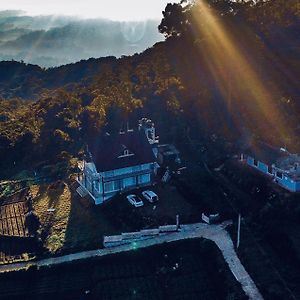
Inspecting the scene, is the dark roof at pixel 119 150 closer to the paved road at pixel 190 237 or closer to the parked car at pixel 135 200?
the parked car at pixel 135 200

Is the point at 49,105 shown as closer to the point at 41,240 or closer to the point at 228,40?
the point at 228,40

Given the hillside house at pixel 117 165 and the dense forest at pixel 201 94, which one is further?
the dense forest at pixel 201 94

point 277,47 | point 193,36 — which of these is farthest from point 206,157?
point 193,36

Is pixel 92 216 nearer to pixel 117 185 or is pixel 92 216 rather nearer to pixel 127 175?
pixel 117 185

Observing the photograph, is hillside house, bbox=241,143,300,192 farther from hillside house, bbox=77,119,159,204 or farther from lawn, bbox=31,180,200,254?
hillside house, bbox=77,119,159,204

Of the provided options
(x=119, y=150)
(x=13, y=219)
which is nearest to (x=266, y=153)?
(x=119, y=150)

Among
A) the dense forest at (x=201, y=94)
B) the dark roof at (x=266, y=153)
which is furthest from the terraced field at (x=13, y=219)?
the dark roof at (x=266, y=153)

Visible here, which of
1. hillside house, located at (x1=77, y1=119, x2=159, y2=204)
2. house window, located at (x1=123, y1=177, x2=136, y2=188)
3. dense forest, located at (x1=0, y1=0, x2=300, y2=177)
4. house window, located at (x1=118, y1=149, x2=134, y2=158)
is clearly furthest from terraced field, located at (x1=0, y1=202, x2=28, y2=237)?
dense forest, located at (x1=0, y1=0, x2=300, y2=177)
